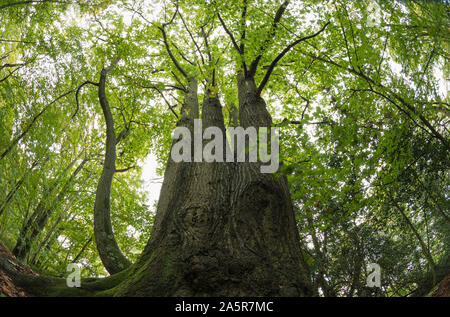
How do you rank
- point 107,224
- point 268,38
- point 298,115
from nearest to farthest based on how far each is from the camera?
point 107,224, point 268,38, point 298,115

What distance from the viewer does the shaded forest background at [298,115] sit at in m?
3.36

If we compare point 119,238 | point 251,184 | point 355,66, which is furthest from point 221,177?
point 119,238

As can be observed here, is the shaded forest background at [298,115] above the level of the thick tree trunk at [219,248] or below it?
above

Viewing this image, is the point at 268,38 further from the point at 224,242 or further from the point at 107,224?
the point at 107,224

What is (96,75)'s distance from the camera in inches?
265

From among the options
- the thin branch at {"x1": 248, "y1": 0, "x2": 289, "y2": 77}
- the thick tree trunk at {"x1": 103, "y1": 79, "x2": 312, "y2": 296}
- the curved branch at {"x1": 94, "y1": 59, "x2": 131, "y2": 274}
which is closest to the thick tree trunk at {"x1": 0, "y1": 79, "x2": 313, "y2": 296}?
the thick tree trunk at {"x1": 103, "y1": 79, "x2": 312, "y2": 296}

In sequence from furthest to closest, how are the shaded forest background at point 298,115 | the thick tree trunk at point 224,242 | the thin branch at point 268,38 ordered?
the thin branch at point 268,38
the shaded forest background at point 298,115
the thick tree trunk at point 224,242

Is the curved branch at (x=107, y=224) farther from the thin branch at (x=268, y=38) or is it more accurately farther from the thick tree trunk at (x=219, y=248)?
the thin branch at (x=268, y=38)

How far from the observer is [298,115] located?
8.12 metres

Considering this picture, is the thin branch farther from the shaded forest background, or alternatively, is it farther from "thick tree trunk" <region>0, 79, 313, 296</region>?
"thick tree trunk" <region>0, 79, 313, 296</region>

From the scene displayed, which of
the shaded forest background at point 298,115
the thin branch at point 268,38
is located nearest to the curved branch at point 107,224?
the shaded forest background at point 298,115

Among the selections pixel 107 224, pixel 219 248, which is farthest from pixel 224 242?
pixel 107 224
